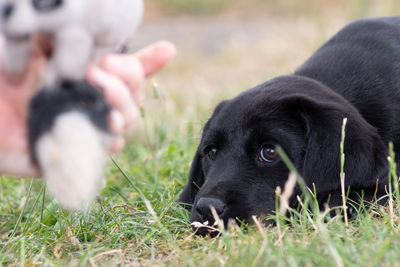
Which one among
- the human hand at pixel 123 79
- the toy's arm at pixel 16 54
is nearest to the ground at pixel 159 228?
the human hand at pixel 123 79

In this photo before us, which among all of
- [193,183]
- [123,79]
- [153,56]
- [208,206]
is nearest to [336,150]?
[208,206]

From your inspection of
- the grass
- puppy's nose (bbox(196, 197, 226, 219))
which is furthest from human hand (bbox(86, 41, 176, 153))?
puppy's nose (bbox(196, 197, 226, 219))

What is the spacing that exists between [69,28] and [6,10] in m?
0.16

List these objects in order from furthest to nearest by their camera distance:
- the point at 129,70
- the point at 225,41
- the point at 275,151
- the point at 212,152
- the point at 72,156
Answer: the point at 225,41 → the point at 212,152 → the point at 275,151 → the point at 129,70 → the point at 72,156

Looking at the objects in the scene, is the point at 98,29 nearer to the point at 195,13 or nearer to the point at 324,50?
the point at 324,50

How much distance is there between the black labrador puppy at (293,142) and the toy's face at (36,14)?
3.81 feet

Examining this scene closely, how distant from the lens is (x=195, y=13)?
66.4 feet

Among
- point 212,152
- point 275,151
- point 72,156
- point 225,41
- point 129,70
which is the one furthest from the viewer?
point 225,41

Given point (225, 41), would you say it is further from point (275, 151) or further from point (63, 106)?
point (63, 106)

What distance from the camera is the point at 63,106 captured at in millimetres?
1531

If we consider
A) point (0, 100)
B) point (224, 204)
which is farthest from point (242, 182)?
point (0, 100)

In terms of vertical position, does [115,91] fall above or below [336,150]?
above

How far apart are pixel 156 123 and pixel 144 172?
756 mm

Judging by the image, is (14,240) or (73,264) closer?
(73,264)
